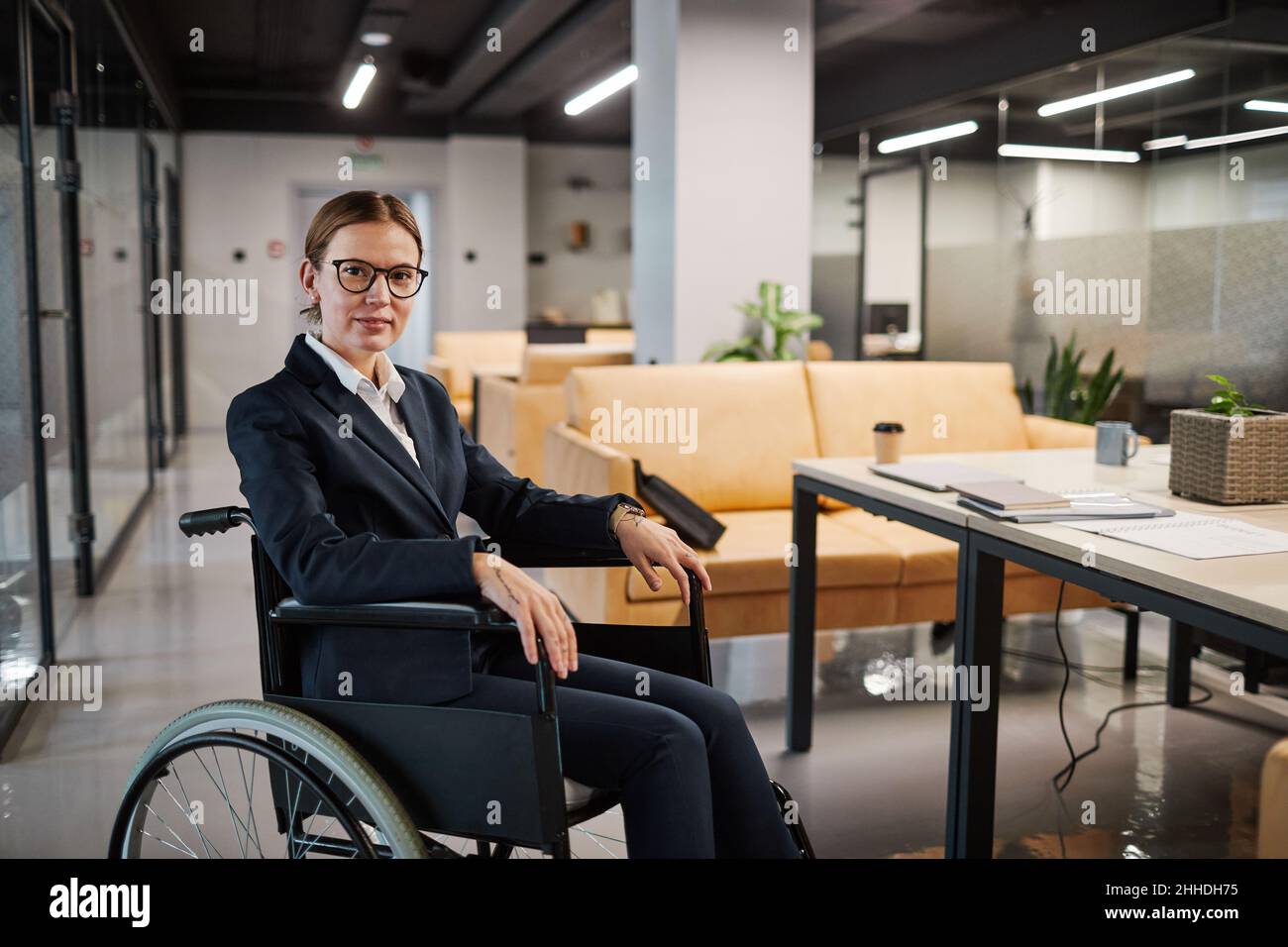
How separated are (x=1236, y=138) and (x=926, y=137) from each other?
10.2 ft

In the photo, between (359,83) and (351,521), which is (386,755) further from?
(359,83)

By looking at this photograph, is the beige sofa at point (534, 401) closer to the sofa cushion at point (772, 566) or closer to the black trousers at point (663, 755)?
the sofa cushion at point (772, 566)

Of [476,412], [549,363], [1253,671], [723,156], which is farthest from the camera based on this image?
[476,412]

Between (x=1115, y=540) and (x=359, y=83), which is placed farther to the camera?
(x=359, y=83)

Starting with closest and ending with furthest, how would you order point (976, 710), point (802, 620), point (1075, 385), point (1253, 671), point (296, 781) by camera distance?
point (296, 781) < point (976, 710) < point (802, 620) < point (1253, 671) < point (1075, 385)

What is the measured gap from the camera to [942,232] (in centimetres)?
748

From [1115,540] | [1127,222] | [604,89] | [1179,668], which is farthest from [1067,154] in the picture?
[1115,540]

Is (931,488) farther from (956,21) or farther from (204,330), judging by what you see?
(204,330)

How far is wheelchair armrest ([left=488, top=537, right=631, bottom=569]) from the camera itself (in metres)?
1.84

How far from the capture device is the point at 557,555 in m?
1.86
